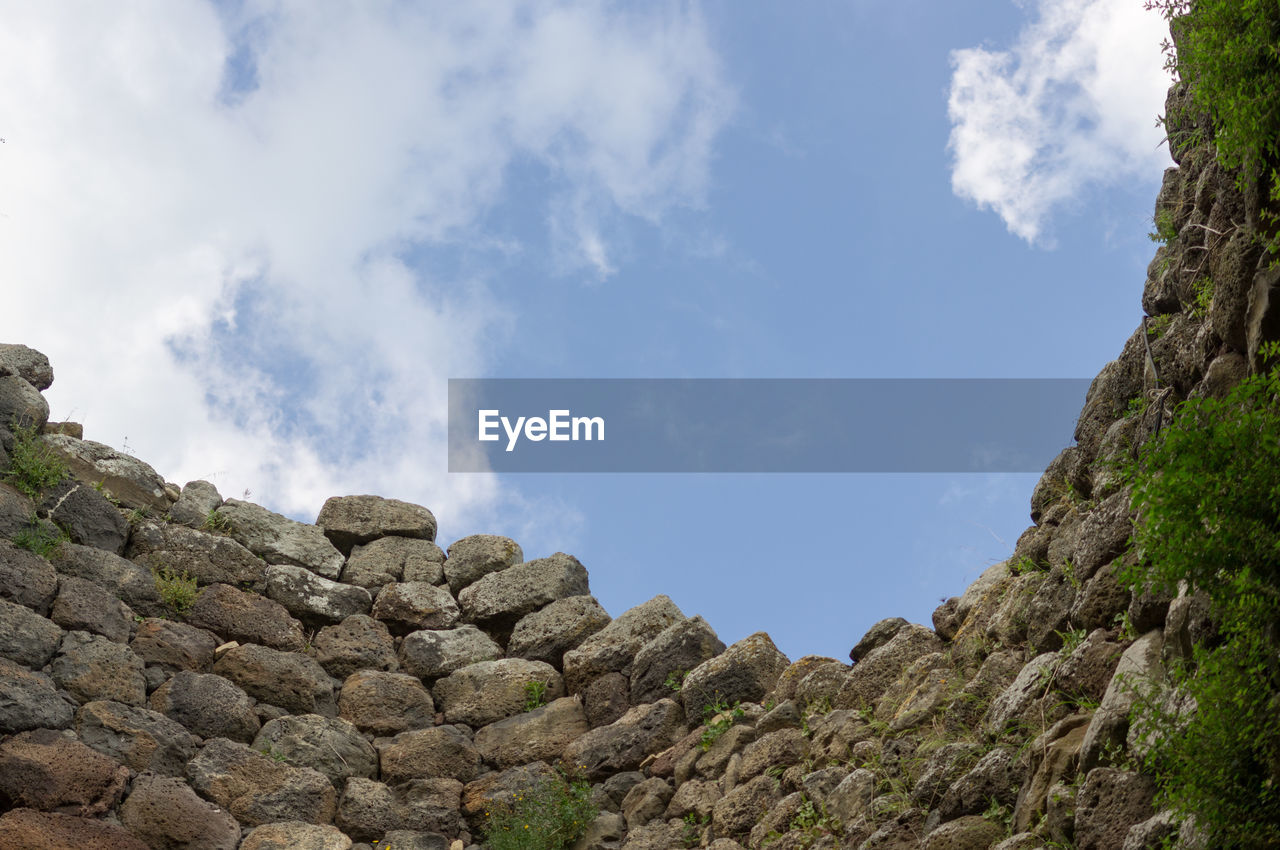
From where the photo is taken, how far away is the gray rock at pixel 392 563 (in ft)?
33.4

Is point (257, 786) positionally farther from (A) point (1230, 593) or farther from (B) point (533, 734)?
(A) point (1230, 593)

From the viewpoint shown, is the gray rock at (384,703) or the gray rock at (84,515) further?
the gray rock at (84,515)

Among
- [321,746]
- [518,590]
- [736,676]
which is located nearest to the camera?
[736,676]

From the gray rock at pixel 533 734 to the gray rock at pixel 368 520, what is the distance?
7.59ft

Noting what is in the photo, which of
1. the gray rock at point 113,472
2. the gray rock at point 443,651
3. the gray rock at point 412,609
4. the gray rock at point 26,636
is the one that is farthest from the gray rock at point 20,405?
the gray rock at point 443,651

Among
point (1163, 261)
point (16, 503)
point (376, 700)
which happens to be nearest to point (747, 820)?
point (376, 700)

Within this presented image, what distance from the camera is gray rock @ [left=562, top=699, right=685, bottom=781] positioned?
27.3 ft

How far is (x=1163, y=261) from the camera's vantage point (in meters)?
6.29

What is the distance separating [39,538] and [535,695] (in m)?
3.82

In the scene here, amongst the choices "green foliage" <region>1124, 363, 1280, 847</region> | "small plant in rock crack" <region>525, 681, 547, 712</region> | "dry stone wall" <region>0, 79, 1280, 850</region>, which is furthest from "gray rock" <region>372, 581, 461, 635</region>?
"green foliage" <region>1124, 363, 1280, 847</region>

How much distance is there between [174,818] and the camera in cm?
730

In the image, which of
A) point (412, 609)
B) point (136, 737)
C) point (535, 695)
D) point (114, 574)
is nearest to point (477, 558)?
point (412, 609)

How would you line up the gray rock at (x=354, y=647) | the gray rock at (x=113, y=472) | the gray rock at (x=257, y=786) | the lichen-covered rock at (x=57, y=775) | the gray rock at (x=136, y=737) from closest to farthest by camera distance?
the lichen-covered rock at (x=57, y=775) → the gray rock at (x=136, y=737) → the gray rock at (x=257, y=786) → the gray rock at (x=354, y=647) → the gray rock at (x=113, y=472)

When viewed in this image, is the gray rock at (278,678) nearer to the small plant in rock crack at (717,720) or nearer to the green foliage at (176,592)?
the green foliage at (176,592)
